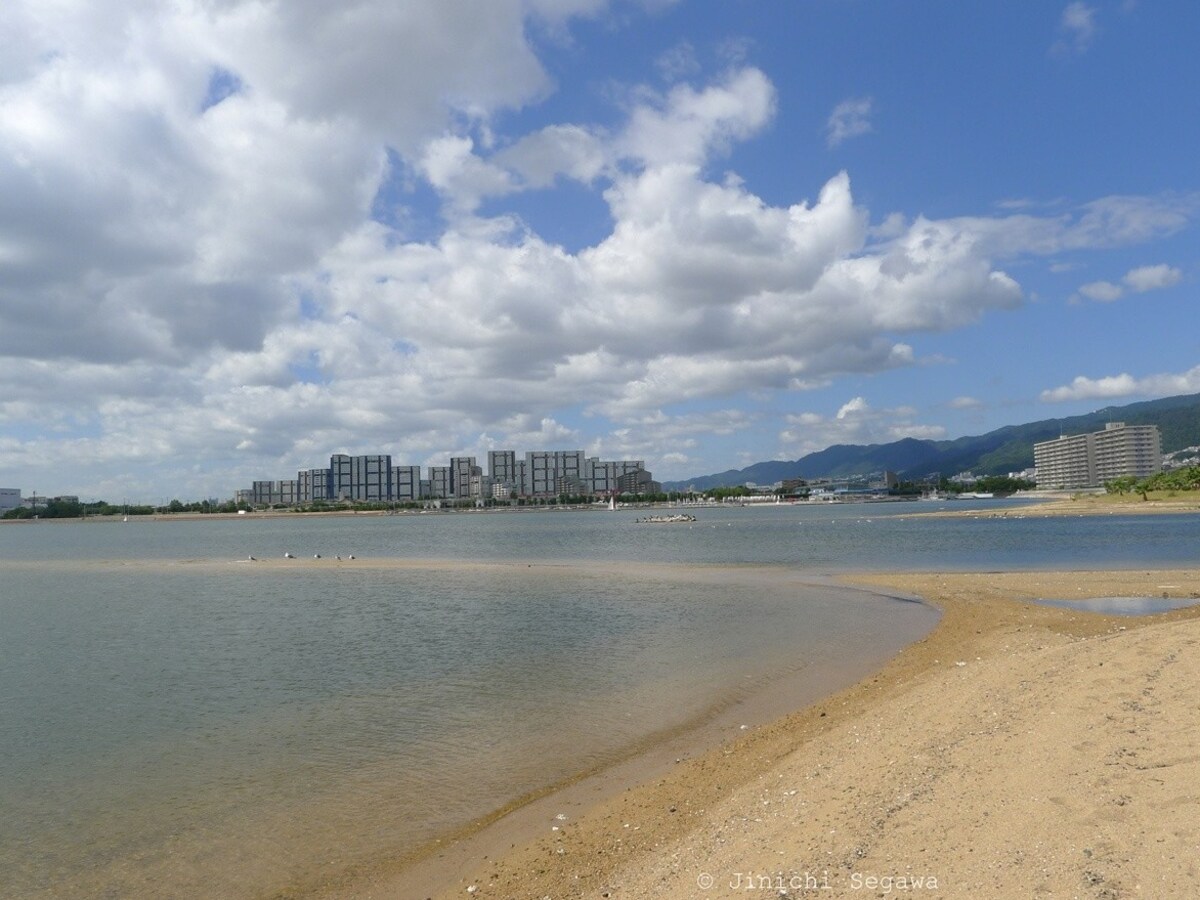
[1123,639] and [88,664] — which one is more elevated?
[1123,639]

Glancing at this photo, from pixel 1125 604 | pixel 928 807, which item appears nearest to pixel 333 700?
pixel 928 807

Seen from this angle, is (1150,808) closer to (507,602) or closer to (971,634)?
(971,634)

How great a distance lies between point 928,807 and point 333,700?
13214mm

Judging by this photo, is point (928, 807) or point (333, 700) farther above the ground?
point (928, 807)

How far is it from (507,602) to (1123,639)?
2417 centimetres

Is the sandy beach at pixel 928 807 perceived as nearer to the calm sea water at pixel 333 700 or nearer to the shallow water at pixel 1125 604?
the calm sea water at pixel 333 700

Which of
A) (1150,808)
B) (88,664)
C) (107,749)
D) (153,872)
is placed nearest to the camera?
(1150,808)

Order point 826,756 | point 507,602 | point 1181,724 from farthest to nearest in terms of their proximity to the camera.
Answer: point 507,602 < point 826,756 < point 1181,724

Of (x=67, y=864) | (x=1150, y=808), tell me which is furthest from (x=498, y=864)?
(x=1150, y=808)

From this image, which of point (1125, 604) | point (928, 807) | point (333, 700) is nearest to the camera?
point (928, 807)

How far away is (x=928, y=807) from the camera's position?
296 inches

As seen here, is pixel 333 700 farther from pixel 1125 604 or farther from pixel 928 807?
pixel 1125 604

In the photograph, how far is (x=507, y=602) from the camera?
34094 mm

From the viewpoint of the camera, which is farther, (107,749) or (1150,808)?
(107,749)
